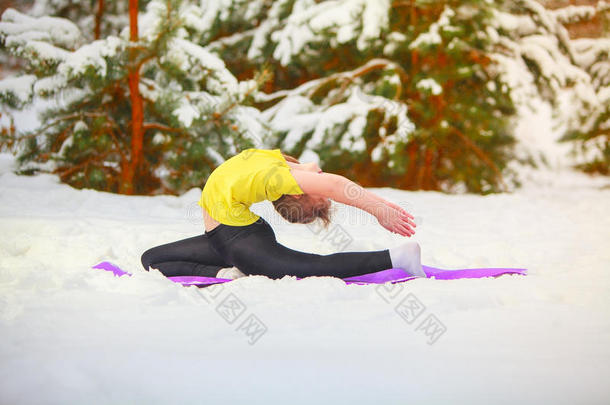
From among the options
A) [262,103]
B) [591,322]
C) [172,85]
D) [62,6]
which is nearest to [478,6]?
[262,103]

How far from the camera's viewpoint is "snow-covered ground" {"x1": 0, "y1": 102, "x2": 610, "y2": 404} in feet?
3.77

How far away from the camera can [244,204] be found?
205 cm

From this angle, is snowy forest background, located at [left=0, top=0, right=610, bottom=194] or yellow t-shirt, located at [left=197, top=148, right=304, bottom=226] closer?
yellow t-shirt, located at [left=197, top=148, right=304, bottom=226]

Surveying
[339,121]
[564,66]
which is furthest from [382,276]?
[564,66]

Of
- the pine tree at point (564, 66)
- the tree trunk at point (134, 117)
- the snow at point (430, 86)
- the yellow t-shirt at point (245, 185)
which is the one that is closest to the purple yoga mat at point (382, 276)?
the yellow t-shirt at point (245, 185)

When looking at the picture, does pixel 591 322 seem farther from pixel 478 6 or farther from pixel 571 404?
pixel 478 6

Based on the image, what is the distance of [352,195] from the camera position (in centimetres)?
182

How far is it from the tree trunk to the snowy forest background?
0.04 feet

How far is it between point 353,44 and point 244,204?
4584 millimetres

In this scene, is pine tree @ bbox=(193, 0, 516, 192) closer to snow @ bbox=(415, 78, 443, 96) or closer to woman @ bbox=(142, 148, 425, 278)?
snow @ bbox=(415, 78, 443, 96)

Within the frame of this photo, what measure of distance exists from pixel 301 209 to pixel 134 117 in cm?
286

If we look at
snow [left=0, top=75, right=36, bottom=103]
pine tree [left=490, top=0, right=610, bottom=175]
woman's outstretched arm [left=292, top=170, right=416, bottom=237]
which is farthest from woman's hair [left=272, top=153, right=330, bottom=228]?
pine tree [left=490, top=0, right=610, bottom=175]

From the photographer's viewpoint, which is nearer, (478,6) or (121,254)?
(121,254)

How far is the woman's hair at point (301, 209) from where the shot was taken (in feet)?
6.82
